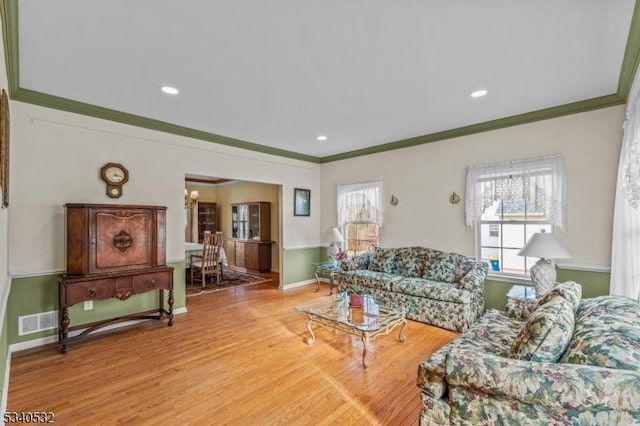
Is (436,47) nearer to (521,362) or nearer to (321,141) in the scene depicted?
(521,362)

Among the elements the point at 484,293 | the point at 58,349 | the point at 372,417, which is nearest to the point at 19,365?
the point at 58,349

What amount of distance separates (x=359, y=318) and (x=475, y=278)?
Answer: 5.46 feet

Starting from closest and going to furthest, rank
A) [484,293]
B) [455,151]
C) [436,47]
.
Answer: [436,47]
[484,293]
[455,151]

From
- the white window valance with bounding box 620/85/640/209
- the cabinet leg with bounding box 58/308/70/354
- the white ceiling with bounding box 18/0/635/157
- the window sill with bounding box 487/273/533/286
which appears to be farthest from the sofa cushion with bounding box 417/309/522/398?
the cabinet leg with bounding box 58/308/70/354

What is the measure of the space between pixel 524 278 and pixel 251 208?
5.96 metres

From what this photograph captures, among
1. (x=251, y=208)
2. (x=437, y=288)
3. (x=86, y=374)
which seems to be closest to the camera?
(x=86, y=374)

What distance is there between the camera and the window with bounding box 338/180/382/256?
5.33 meters

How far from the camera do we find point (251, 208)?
7691 millimetres

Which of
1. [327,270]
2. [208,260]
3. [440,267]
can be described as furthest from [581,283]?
[208,260]

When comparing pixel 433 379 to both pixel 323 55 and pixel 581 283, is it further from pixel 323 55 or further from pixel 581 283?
pixel 581 283

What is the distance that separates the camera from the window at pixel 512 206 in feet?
11.6

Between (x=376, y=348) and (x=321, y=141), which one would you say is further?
(x=321, y=141)

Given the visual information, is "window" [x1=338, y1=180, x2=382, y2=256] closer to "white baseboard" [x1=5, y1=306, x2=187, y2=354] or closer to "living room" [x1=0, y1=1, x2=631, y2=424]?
"living room" [x1=0, y1=1, x2=631, y2=424]

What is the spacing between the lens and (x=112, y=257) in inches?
131
